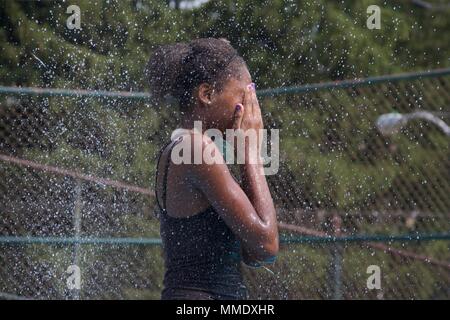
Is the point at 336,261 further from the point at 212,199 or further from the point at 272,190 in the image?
the point at 212,199

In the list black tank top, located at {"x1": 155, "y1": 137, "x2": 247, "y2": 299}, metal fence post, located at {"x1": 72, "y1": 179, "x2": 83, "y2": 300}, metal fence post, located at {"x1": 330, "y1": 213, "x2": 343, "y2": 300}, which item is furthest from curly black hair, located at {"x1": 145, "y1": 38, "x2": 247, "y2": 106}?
metal fence post, located at {"x1": 72, "y1": 179, "x2": 83, "y2": 300}

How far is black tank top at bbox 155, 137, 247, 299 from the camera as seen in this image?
2.70 meters

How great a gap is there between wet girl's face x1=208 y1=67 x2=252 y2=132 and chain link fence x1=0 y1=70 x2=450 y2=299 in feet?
7.94

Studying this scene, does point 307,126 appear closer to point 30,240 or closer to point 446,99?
point 446,99

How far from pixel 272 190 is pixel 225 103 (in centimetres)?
261

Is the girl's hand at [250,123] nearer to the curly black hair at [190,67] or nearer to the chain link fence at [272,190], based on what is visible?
the curly black hair at [190,67]

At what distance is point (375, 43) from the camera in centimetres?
842

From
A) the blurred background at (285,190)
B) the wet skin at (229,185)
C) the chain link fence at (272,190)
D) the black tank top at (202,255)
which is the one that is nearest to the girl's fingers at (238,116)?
the wet skin at (229,185)

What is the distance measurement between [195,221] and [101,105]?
2.95 meters

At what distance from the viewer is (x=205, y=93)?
2.79 meters

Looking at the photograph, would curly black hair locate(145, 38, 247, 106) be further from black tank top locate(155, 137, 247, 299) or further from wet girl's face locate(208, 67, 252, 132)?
→ black tank top locate(155, 137, 247, 299)

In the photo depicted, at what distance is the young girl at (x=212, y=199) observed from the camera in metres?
2.65
